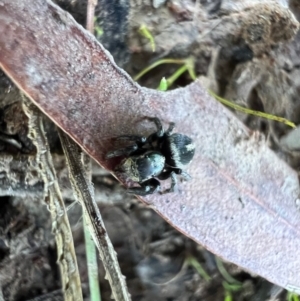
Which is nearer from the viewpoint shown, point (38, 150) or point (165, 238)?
point (38, 150)

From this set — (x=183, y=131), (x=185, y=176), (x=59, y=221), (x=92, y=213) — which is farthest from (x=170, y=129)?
(x=59, y=221)

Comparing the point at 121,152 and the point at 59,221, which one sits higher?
the point at 121,152

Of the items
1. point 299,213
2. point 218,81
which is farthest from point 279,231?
point 218,81

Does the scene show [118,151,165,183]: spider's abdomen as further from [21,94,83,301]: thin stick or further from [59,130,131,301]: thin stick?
[21,94,83,301]: thin stick

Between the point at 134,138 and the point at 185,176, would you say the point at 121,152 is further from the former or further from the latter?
the point at 185,176

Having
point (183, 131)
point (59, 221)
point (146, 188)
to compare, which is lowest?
point (59, 221)

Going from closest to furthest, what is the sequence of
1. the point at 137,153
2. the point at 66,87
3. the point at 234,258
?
1. the point at 66,87
2. the point at 137,153
3. the point at 234,258

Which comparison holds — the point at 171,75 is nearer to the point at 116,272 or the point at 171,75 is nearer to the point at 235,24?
the point at 235,24
